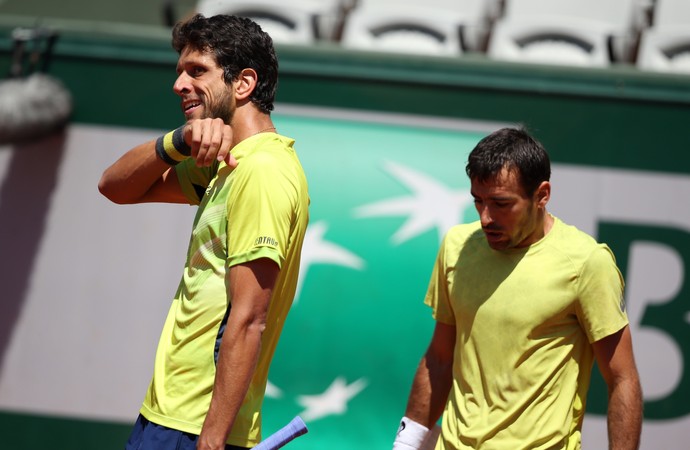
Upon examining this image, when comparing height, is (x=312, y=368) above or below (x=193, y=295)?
below

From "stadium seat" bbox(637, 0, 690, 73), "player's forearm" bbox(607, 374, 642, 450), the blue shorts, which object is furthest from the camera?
"stadium seat" bbox(637, 0, 690, 73)

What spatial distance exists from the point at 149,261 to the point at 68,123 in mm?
786

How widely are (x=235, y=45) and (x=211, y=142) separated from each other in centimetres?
30

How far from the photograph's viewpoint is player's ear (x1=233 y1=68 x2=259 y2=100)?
2.44 metres

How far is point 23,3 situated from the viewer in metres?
6.28

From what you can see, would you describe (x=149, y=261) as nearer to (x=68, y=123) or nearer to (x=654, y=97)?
(x=68, y=123)

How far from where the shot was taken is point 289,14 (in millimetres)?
5445

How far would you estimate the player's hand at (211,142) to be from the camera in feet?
7.41

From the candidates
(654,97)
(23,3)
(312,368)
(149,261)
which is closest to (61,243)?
(149,261)

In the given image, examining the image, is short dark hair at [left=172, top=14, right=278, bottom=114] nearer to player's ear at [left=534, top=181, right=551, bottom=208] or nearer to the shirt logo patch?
the shirt logo patch

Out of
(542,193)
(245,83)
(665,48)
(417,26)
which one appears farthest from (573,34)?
(245,83)

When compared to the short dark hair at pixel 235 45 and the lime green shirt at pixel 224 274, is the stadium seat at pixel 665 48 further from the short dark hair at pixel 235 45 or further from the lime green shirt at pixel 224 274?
the lime green shirt at pixel 224 274

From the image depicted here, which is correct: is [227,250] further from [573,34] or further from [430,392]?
[573,34]

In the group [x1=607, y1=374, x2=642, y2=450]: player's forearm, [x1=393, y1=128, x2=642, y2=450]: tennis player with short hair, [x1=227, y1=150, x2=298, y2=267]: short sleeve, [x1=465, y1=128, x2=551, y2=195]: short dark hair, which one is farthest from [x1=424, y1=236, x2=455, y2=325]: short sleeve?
[x1=227, y1=150, x2=298, y2=267]: short sleeve
